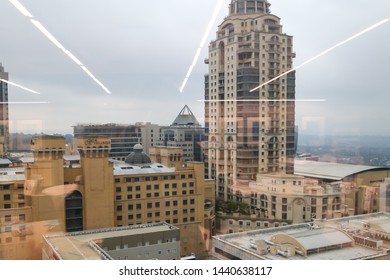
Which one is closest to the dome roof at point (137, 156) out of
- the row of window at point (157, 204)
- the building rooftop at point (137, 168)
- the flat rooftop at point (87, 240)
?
the building rooftop at point (137, 168)

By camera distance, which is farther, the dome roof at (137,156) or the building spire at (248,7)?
the dome roof at (137,156)

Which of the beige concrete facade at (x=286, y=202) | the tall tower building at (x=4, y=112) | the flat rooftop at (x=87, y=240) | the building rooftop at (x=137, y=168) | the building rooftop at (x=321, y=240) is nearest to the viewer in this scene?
the flat rooftop at (x=87, y=240)

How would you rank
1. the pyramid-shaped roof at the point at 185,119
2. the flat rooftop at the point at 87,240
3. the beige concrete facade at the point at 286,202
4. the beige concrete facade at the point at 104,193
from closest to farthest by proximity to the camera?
the flat rooftop at the point at 87,240
the pyramid-shaped roof at the point at 185,119
the beige concrete facade at the point at 104,193
the beige concrete facade at the point at 286,202

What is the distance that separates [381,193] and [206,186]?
2239 mm

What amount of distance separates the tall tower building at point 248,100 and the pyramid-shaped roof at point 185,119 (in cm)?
21

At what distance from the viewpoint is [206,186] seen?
16.4 feet

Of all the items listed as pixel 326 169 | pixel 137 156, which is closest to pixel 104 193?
pixel 137 156

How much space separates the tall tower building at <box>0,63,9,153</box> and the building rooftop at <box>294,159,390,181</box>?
3.19m

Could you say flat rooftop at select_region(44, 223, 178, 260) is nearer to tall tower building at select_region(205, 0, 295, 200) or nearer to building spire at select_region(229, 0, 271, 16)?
tall tower building at select_region(205, 0, 295, 200)

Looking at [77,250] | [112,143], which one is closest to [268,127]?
[112,143]

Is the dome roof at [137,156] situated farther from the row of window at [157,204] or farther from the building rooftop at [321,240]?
the building rooftop at [321,240]

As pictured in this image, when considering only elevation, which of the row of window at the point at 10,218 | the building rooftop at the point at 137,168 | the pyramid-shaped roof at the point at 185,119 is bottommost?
the row of window at the point at 10,218

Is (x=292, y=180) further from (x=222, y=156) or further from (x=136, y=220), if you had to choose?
(x=136, y=220)

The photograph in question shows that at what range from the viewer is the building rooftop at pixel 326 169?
4.34 m
